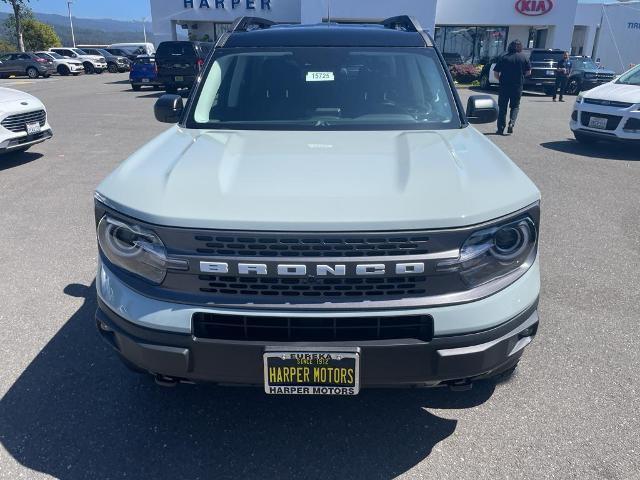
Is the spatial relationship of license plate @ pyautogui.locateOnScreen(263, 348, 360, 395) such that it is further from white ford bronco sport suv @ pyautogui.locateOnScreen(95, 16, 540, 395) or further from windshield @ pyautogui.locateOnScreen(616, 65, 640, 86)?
windshield @ pyautogui.locateOnScreen(616, 65, 640, 86)

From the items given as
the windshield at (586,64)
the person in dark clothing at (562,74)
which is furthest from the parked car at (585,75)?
the person in dark clothing at (562,74)

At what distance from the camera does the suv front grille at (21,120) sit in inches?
329

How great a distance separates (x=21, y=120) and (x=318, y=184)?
7860 millimetres

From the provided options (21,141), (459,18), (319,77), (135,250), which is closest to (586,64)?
(459,18)

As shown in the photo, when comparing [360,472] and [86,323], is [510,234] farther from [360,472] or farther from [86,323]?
[86,323]

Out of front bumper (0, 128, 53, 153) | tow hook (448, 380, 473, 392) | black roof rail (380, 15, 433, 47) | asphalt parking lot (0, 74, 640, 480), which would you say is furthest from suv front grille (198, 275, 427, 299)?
front bumper (0, 128, 53, 153)

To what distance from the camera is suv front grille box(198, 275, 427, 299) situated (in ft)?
7.30

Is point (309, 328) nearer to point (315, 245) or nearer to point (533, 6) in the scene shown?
point (315, 245)

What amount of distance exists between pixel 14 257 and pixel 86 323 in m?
1.73

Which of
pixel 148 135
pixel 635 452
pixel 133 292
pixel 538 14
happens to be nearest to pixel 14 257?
pixel 133 292

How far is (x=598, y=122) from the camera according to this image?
10133 millimetres

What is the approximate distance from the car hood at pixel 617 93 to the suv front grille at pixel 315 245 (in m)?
9.33

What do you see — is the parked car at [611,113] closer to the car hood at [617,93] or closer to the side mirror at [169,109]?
the car hood at [617,93]

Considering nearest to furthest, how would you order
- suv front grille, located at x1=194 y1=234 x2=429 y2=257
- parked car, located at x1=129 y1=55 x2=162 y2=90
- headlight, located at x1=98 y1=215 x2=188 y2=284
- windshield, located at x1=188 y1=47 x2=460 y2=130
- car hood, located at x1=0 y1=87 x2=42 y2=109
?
suv front grille, located at x1=194 y1=234 x2=429 y2=257
headlight, located at x1=98 y1=215 x2=188 y2=284
windshield, located at x1=188 y1=47 x2=460 y2=130
car hood, located at x1=0 y1=87 x2=42 y2=109
parked car, located at x1=129 y1=55 x2=162 y2=90
